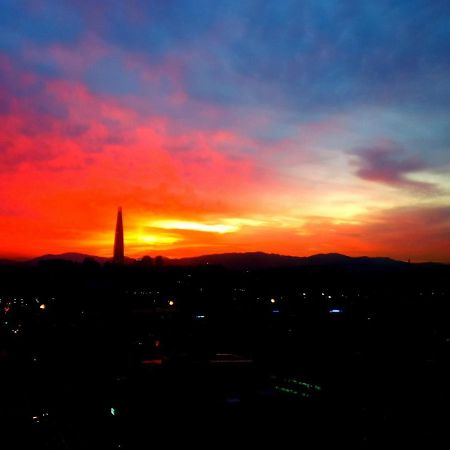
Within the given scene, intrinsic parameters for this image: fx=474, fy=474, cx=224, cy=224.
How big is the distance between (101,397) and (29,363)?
853cm

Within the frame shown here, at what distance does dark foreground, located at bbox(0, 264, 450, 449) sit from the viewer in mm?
12125

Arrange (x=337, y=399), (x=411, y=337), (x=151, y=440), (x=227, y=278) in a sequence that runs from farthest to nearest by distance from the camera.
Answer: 1. (x=227, y=278)
2. (x=411, y=337)
3. (x=337, y=399)
4. (x=151, y=440)

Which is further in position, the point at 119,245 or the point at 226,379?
the point at 119,245

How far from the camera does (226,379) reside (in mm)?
14922

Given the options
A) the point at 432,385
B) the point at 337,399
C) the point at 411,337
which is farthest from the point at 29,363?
the point at 411,337

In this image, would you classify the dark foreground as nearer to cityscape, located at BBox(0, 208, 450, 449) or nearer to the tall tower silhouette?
cityscape, located at BBox(0, 208, 450, 449)

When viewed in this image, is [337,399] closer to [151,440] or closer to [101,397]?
[151,440]

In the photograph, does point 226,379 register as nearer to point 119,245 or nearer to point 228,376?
point 228,376

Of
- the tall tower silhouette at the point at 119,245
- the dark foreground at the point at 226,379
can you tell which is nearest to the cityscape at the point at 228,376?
the dark foreground at the point at 226,379

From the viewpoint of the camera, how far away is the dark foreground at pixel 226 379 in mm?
12125

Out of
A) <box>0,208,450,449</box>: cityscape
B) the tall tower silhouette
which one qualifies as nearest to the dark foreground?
<box>0,208,450,449</box>: cityscape

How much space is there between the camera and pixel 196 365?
51.4 ft

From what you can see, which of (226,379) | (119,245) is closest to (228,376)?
(226,379)

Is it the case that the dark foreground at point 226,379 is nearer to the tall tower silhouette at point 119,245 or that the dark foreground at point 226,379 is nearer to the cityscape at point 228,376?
the cityscape at point 228,376
